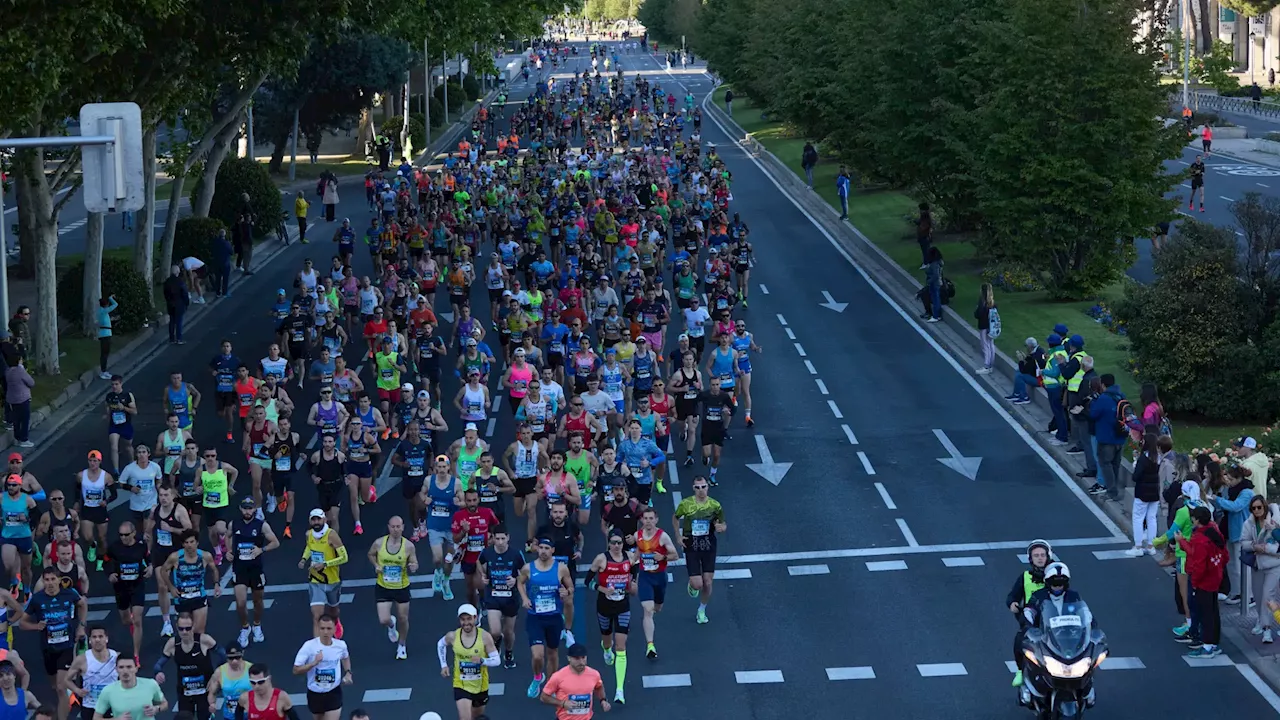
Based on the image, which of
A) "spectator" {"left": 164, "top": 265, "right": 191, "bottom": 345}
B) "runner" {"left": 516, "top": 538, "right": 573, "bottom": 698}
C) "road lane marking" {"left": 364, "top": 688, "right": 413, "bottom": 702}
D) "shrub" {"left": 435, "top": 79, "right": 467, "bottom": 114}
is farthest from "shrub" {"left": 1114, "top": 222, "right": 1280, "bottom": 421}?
"shrub" {"left": 435, "top": 79, "right": 467, "bottom": 114}

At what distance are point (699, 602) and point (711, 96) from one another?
9610 cm

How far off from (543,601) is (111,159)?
5609mm

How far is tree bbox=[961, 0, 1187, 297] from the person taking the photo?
33.5 metres

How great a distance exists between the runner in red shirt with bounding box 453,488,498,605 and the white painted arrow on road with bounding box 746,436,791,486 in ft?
21.0

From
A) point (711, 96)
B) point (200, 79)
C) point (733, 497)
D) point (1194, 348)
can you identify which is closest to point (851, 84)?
point (200, 79)

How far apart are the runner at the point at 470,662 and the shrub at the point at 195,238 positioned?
27.9 meters

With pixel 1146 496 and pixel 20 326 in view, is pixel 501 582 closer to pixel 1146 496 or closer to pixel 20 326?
pixel 1146 496

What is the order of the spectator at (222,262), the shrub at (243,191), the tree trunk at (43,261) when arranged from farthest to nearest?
the shrub at (243,191) → the spectator at (222,262) → the tree trunk at (43,261)

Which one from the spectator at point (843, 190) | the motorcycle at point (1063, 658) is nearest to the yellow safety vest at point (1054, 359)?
the motorcycle at point (1063, 658)

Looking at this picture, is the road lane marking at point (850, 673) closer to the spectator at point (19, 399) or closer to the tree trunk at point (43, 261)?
the spectator at point (19, 399)

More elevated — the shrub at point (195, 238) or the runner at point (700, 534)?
the shrub at point (195, 238)

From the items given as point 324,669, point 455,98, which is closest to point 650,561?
point 324,669

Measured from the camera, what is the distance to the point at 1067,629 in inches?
568

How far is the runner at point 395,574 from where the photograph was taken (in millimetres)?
17391
